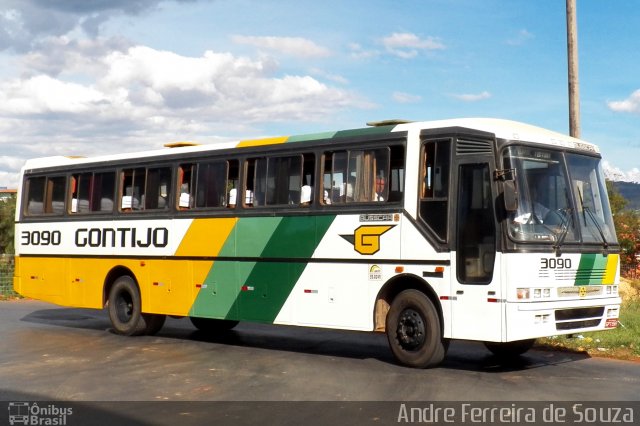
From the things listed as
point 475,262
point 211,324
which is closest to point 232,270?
point 211,324

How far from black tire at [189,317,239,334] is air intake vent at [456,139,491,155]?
775 cm

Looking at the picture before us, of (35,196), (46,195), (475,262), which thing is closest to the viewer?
(475,262)

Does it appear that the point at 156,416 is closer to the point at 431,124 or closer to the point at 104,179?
the point at 431,124

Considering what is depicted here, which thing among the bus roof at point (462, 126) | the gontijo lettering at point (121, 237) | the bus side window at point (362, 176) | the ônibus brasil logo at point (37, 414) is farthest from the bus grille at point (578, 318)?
the gontijo lettering at point (121, 237)

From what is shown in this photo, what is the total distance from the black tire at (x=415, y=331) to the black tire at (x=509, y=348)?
1.60 m

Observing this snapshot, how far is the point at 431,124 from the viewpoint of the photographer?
41.5ft

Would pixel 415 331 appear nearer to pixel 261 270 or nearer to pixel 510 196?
pixel 510 196

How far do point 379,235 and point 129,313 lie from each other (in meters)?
6.74

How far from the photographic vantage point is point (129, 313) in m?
17.6

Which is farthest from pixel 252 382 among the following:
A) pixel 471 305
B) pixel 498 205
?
pixel 498 205

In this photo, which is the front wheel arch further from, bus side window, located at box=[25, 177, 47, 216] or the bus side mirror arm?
bus side window, located at box=[25, 177, 47, 216]

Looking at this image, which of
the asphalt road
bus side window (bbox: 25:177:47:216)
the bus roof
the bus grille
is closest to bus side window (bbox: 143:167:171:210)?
the bus roof

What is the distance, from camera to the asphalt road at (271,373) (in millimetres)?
10305

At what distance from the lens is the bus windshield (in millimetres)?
11758
